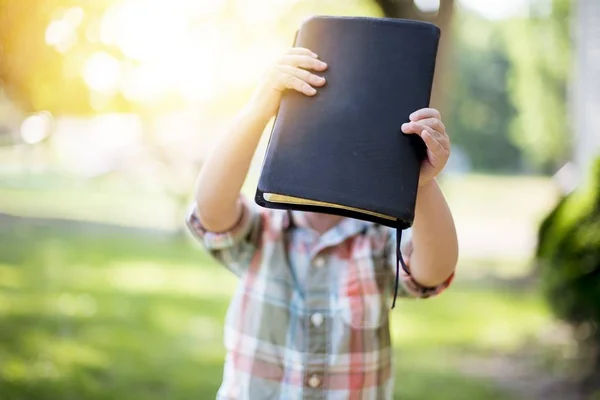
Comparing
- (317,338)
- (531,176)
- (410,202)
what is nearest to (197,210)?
(317,338)

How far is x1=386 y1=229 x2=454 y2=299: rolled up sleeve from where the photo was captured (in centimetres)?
161

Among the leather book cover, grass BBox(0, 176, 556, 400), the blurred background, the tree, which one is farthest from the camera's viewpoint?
the tree

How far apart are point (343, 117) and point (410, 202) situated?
197mm

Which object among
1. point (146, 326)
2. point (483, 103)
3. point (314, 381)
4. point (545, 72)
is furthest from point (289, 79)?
point (483, 103)

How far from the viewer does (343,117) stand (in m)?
1.35

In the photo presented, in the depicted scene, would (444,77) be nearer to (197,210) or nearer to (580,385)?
(580,385)

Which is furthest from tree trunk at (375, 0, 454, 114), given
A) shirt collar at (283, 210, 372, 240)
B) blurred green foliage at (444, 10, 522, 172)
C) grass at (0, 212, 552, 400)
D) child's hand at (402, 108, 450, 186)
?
blurred green foliage at (444, 10, 522, 172)

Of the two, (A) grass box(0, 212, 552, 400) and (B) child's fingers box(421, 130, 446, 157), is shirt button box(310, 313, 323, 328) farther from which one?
(A) grass box(0, 212, 552, 400)

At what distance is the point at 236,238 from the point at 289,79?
16.9 inches

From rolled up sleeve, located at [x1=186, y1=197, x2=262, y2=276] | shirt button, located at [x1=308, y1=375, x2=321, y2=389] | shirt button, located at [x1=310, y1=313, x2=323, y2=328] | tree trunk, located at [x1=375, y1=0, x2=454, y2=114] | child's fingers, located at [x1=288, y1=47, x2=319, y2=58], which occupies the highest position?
tree trunk, located at [x1=375, y1=0, x2=454, y2=114]

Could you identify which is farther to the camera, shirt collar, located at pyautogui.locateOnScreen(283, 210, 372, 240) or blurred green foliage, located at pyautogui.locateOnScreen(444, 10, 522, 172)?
blurred green foliage, located at pyautogui.locateOnScreen(444, 10, 522, 172)

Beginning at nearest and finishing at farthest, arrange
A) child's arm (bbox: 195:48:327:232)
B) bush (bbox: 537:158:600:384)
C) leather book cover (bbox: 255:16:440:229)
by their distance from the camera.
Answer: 1. leather book cover (bbox: 255:16:440:229)
2. child's arm (bbox: 195:48:327:232)
3. bush (bbox: 537:158:600:384)

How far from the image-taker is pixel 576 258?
3.66 metres

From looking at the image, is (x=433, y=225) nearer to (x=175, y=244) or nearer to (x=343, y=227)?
(x=343, y=227)
